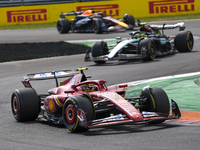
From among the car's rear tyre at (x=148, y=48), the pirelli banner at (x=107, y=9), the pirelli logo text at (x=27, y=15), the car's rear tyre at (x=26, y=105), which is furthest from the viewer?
the pirelli logo text at (x=27, y=15)

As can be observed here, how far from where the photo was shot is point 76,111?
20.6ft

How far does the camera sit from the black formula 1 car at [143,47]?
14.2 metres

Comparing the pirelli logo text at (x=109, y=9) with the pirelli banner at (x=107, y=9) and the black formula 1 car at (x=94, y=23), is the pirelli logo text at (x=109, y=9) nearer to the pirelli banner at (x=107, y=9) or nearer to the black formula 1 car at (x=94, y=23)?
the pirelli banner at (x=107, y=9)

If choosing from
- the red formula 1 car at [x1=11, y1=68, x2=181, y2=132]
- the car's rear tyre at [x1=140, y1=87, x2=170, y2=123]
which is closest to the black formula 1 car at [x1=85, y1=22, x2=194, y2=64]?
the red formula 1 car at [x1=11, y1=68, x2=181, y2=132]

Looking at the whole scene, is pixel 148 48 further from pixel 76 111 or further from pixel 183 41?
pixel 76 111

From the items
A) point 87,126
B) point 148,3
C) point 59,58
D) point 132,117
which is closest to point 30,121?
point 87,126

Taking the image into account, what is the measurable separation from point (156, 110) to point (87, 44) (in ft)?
46.5

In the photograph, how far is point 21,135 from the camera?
6512 millimetres

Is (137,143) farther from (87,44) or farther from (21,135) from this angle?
(87,44)

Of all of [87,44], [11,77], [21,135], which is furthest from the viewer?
[87,44]

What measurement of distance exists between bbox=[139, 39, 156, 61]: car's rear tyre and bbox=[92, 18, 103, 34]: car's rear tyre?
984cm

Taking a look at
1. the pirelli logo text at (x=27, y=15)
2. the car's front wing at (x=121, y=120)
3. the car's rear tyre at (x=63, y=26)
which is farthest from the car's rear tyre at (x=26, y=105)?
the pirelli logo text at (x=27, y=15)

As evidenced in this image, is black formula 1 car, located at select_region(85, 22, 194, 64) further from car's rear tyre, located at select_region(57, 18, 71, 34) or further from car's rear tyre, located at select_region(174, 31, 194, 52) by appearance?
car's rear tyre, located at select_region(57, 18, 71, 34)

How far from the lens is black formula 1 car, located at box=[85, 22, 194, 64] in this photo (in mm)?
14250
